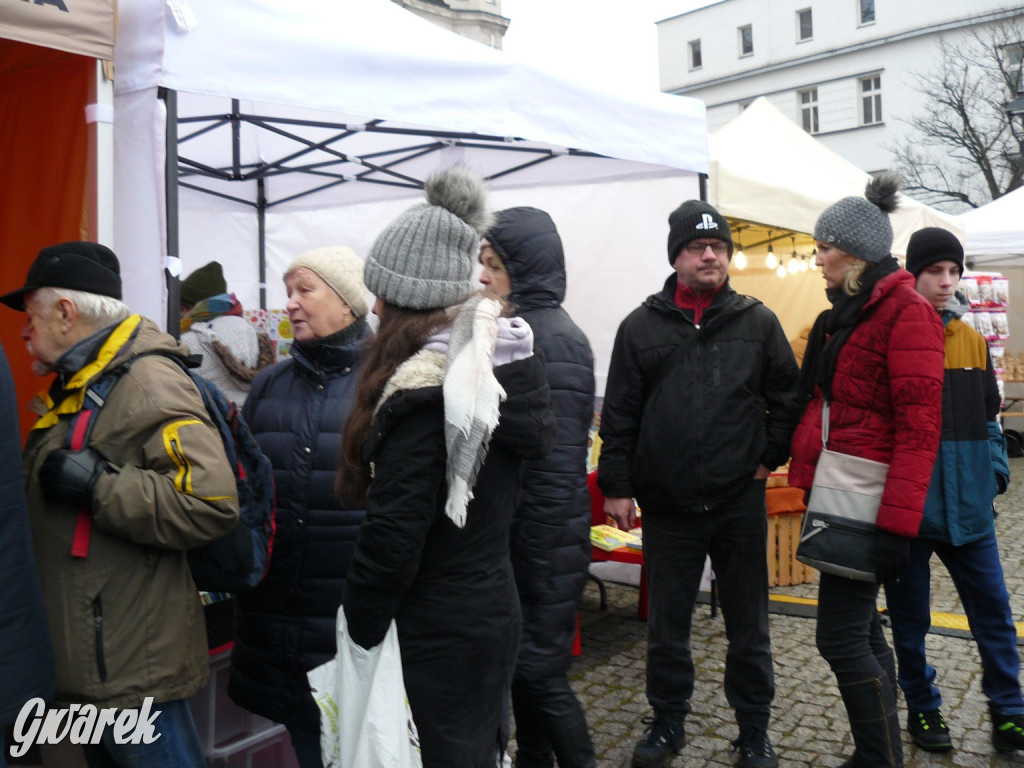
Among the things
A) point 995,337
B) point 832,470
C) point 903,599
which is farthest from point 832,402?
point 995,337

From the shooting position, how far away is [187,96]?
5.76 meters

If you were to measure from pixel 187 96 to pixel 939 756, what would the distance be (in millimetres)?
5279

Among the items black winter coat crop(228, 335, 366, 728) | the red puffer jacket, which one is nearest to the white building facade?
the red puffer jacket

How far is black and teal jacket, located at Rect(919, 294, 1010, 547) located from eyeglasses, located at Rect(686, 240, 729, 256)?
35.1 inches

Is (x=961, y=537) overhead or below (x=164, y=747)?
overhead

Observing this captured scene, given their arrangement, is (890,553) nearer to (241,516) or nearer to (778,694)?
(778,694)

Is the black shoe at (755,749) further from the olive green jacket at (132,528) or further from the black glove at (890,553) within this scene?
the olive green jacket at (132,528)

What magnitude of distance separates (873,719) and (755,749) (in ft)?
1.84

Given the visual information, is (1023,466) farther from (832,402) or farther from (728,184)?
(832,402)

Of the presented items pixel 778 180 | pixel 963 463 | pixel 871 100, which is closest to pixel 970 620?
pixel 963 463

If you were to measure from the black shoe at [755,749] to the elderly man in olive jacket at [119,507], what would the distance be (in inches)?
76.4

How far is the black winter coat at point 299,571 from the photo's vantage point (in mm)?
2414

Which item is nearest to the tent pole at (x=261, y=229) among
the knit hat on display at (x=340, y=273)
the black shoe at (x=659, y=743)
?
the knit hat on display at (x=340, y=273)

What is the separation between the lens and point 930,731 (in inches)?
132
